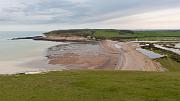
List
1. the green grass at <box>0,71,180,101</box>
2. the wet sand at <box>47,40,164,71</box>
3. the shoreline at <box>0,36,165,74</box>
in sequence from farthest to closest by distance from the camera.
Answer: the wet sand at <box>47,40,164,71</box> → the shoreline at <box>0,36,165,74</box> → the green grass at <box>0,71,180,101</box>

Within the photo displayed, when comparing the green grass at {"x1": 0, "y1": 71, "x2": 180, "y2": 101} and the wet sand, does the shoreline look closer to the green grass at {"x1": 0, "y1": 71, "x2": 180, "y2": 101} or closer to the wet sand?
the wet sand

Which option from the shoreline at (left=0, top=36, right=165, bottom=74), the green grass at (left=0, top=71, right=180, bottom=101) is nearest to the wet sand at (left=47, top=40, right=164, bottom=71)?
the shoreline at (left=0, top=36, right=165, bottom=74)

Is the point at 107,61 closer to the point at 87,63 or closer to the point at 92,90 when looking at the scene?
the point at 87,63

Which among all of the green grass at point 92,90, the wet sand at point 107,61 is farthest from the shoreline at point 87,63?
the green grass at point 92,90

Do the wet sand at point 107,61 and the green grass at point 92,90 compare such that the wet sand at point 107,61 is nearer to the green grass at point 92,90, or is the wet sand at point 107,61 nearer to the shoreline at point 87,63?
the shoreline at point 87,63

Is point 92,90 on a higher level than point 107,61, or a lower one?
higher

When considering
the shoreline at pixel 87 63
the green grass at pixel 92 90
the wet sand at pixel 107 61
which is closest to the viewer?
the green grass at pixel 92 90

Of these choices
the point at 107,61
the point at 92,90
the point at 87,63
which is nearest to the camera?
the point at 92,90

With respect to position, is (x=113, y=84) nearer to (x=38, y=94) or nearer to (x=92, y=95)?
(x=92, y=95)

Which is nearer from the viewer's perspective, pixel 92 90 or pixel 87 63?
pixel 92 90

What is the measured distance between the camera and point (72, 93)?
19656mm

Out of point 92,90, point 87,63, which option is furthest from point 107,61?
point 92,90

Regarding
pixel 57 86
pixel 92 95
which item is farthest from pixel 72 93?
pixel 57 86

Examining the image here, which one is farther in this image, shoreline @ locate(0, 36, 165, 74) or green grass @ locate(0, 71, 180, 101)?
shoreline @ locate(0, 36, 165, 74)
